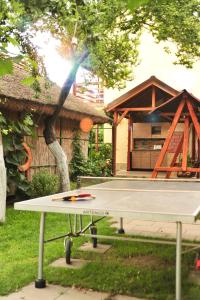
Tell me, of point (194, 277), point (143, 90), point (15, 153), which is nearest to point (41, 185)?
point (15, 153)

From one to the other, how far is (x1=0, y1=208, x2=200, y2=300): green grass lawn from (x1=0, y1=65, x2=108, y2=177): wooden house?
3.84 metres

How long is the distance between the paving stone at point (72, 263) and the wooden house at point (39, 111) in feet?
14.1

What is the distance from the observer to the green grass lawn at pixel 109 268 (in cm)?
424

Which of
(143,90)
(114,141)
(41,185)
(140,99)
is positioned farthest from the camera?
(140,99)

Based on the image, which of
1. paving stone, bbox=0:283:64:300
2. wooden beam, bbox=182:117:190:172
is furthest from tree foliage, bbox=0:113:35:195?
paving stone, bbox=0:283:64:300

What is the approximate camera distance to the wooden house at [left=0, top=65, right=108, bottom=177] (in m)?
10.1

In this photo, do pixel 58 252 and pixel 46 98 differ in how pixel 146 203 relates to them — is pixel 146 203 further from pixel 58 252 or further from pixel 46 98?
pixel 46 98

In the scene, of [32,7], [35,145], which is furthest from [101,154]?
[32,7]

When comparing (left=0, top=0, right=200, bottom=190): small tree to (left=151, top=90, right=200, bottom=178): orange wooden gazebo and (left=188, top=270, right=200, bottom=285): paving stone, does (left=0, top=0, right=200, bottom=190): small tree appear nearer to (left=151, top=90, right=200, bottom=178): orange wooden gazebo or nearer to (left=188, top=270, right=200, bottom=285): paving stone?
(left=151, top=90, right=200, bottom=178): orange wooden gazebo

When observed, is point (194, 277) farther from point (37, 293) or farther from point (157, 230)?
point (157, 230)

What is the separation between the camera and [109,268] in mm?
4918

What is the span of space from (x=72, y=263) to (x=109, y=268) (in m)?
0.53

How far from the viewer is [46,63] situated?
392 inches

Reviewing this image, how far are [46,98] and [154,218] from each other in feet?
29.3
